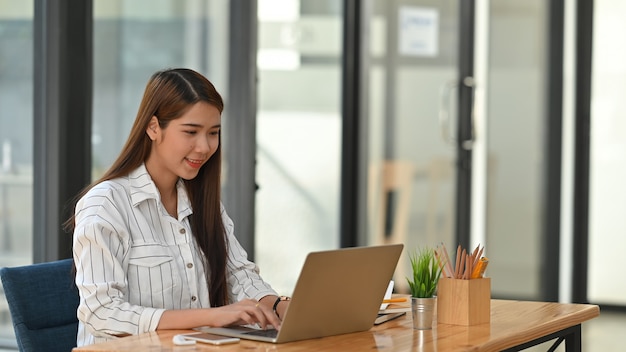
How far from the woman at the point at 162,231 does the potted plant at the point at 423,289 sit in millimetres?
303

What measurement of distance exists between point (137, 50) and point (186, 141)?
1524mm

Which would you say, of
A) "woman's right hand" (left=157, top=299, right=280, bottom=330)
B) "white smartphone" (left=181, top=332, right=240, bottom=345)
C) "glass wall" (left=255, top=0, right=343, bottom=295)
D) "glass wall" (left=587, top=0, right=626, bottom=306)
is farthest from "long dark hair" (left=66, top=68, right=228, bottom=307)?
"glass wall" (left=587, top=0, right=626, bottom=306)

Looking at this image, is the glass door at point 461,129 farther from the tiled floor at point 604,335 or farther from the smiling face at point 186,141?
the smiling face at point 186,141

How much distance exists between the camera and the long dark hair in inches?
96.0

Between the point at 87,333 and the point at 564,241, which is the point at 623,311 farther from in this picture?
the point at 87,333

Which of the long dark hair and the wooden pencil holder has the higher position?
the long dark hair

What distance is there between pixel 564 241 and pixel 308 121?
2.02 m

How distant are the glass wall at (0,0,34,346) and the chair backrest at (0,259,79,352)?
102 cm

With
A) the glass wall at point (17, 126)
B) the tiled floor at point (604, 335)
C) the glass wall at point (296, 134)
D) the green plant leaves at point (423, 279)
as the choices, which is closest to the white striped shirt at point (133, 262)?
the green plant leaves at point (423, 279)

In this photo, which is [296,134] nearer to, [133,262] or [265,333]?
[133,262]

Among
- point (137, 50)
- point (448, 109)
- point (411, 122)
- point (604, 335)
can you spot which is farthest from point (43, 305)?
point (604, 335)

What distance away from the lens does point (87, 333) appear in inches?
92.6

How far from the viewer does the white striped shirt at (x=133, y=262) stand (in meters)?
2.22

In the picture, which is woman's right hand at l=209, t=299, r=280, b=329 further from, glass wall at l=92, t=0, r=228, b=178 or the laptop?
glass wall at l=92, t=0, r=228, b=178
